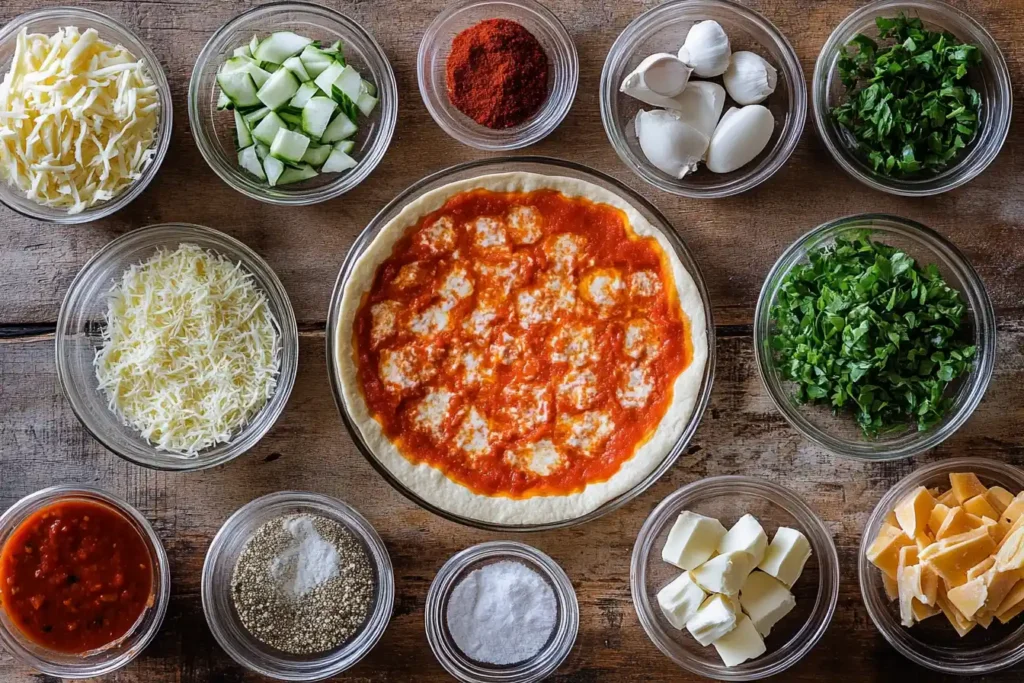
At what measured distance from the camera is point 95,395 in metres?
2.96

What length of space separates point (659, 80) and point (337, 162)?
113cm

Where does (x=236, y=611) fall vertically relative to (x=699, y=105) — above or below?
below

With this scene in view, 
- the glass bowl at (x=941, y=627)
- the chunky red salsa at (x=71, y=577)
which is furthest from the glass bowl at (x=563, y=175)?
the chunky red salsa at (x=71, y=577)

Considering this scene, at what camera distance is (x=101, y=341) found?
299cm

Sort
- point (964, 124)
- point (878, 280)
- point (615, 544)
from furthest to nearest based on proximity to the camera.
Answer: point (615, 544) → point (964, 124) → point (878, 280)

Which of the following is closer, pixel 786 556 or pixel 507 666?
pixel 786 556

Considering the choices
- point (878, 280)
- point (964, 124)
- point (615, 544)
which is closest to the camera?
point (878, 280)

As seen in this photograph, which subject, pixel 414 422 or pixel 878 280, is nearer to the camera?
pixel 878 280

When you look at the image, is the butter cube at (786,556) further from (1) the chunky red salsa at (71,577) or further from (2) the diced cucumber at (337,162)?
(1) the chunky red salsa at (71,577)

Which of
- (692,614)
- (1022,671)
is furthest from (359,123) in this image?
(1022,671)

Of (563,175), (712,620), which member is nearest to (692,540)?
(712,620)

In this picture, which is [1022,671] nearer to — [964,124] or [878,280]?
[878,280]

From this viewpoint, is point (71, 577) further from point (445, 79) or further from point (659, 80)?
point (659, 80)

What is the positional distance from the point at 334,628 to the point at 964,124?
9.15 ft
